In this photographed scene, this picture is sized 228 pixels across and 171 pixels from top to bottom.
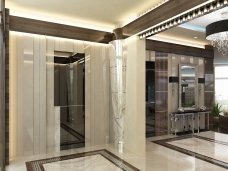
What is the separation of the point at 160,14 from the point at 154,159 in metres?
2.75

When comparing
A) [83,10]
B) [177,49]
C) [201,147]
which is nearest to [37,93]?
[83,10]

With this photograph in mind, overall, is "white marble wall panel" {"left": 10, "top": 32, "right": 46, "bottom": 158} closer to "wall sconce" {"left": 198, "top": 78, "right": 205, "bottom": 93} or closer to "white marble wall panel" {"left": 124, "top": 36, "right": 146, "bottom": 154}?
"white marble wall panel" {"left": 124, "top": 36, "right": 146, "bottom": 154}

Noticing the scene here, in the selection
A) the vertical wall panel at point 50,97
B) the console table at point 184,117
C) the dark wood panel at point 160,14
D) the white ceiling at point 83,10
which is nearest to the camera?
the dark wood panel at point 160,14

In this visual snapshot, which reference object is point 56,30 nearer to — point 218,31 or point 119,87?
point 119,87

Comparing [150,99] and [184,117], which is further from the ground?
[150,99]

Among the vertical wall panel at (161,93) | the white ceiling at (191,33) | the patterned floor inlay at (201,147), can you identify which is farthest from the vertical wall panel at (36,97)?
the vertical wall panel at (161,93)

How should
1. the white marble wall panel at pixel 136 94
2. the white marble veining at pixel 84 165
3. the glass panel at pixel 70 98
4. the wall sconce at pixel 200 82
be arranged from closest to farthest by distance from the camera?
1. the white marble veining at pixel 84 165
2. the white marble wall panel at pixel 136 94
3. the glass panel at pixel 70 98
4. the wall sconce at pixel 200 82

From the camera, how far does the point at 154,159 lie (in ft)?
13.4

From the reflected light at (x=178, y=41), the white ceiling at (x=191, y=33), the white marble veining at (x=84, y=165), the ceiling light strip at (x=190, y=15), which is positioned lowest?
the white marble veining at (x=84, y=165)

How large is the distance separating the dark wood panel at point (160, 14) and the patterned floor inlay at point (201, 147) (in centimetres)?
283

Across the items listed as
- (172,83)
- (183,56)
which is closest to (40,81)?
(172,83)

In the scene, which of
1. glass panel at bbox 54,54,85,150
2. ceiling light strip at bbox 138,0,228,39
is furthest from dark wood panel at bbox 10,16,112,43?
ceiling light strip at bbox 138,0,228,39

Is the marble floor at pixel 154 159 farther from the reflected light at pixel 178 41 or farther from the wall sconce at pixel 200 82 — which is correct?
the reflected light at pixel 178 41

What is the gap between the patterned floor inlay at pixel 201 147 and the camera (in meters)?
4.13
